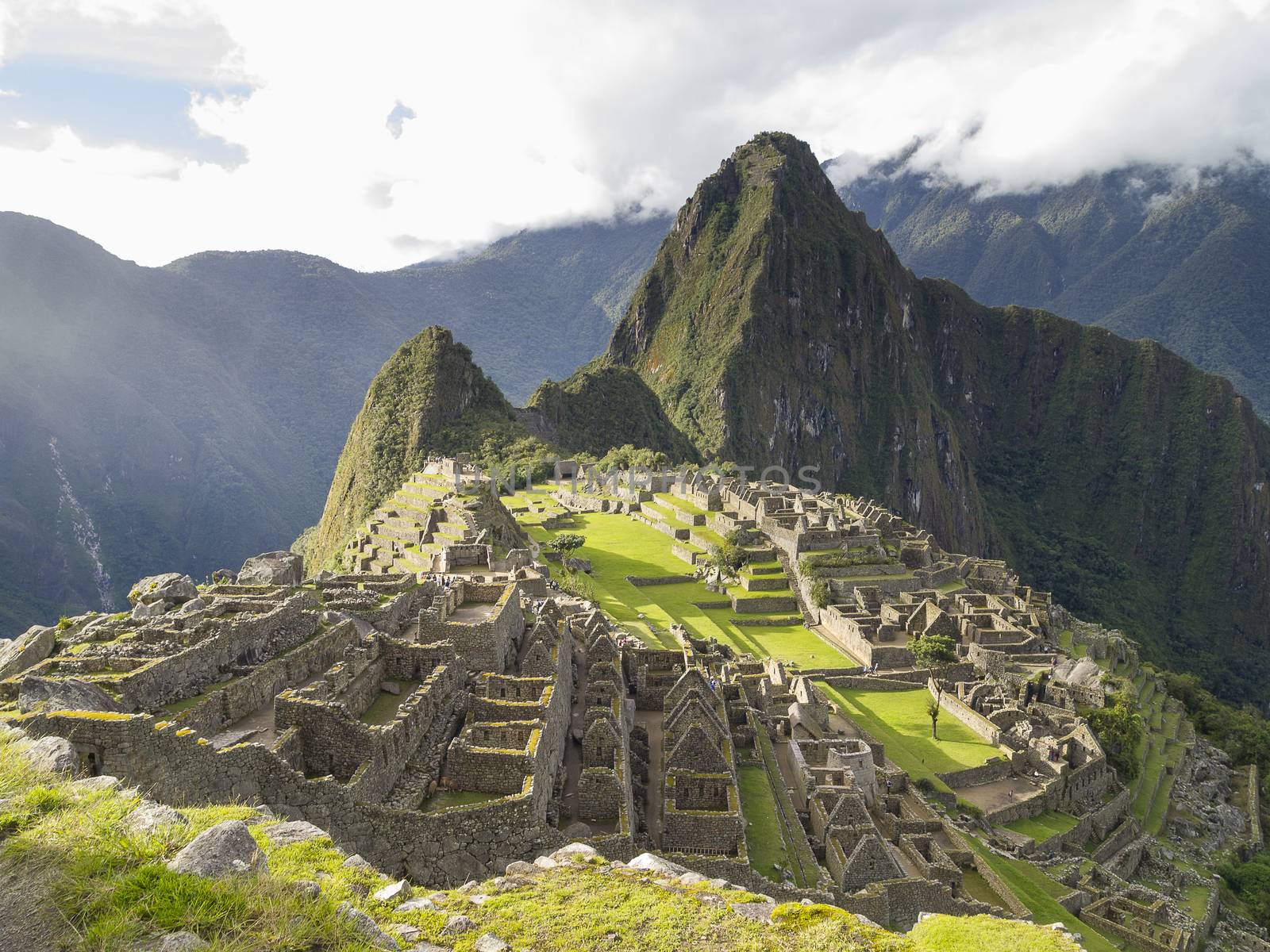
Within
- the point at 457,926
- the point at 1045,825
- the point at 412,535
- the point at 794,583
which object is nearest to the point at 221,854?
the point at 457,926

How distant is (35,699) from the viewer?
924cm

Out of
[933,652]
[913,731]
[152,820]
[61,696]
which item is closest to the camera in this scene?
[152,820]

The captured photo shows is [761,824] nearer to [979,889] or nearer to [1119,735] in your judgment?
[979,889]

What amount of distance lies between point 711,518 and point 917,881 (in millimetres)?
46793

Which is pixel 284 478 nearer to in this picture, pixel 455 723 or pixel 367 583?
pixel 367 583

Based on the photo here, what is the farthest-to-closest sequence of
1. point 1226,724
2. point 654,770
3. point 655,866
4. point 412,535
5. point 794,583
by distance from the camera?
1. point 794,583
2. point 1226,724
3. point 412,535
4. point 654,770
5. point 655,866

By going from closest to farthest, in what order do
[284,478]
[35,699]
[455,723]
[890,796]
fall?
1. [35,699]
2. [455,723]
3. [890,796]
4. [284,478]

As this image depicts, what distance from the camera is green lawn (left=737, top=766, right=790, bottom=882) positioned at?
48.7ft

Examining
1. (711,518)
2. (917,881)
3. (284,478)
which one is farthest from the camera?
(284,478)

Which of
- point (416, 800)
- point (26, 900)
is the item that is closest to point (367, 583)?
point (416, 800)

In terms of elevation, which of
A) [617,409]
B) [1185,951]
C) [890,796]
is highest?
[617,409]

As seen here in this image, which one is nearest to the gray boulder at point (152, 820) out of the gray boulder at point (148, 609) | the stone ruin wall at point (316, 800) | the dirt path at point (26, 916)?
the dirt path at point (26, 916)

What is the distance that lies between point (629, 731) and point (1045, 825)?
19478 millimetres

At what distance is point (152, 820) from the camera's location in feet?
21.4
